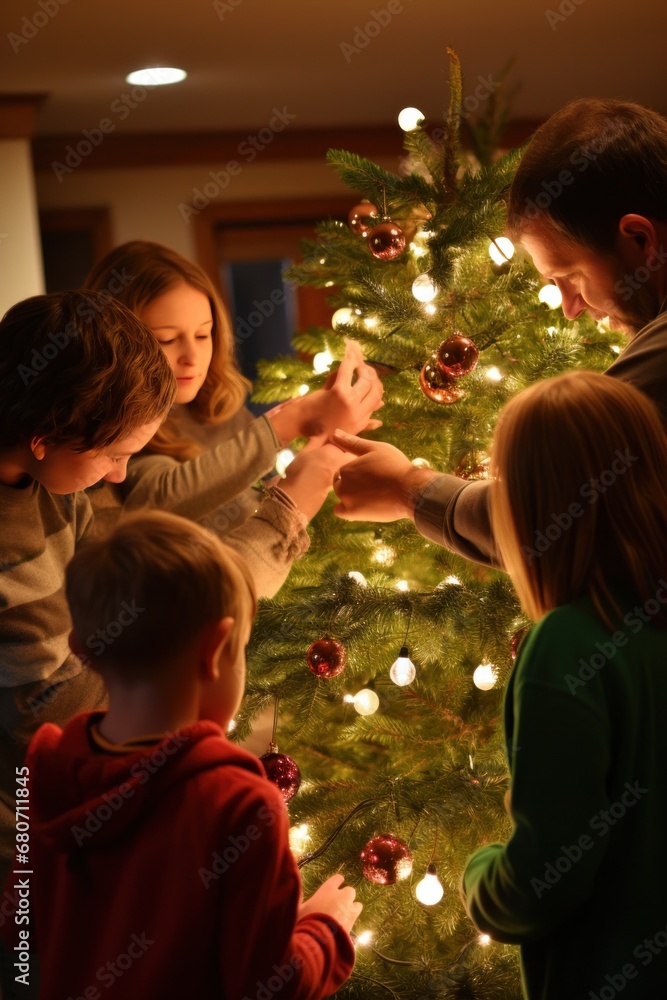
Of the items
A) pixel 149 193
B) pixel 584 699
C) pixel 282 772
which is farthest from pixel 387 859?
pixel 149 193

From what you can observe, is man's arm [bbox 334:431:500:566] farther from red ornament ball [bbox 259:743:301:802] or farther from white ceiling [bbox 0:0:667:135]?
white ceiling [bbox 0:0:667:135]

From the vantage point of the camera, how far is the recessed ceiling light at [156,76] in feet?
11.6

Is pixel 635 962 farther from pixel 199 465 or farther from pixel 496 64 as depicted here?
pixel 496 64

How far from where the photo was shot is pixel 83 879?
966mm

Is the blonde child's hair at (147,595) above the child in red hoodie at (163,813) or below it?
above

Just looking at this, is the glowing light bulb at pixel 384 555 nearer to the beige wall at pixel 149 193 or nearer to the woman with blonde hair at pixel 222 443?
the woman with blonde hair at pixel 222 443

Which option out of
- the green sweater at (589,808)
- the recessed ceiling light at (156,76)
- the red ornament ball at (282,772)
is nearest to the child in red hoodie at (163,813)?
the green sweater at (589,808)

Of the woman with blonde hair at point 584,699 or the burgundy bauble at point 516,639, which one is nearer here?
the woman with blonde hair at point 584,699

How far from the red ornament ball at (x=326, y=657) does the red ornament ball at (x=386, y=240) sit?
611 millimetres

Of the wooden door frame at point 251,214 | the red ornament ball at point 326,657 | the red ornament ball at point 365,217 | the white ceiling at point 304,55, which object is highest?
the white ceiling at point 304,55

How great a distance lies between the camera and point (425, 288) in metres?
1.55

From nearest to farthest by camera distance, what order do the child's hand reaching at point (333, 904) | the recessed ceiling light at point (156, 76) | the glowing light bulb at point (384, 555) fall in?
the child's hand reaching at point (333, 904) < the glowing light bulb at point (384, 555) < the recessed ceiling light at point (156, 76)

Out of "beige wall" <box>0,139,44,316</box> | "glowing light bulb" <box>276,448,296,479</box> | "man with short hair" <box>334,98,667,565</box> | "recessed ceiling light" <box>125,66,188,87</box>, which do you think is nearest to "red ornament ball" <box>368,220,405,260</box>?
"man with short hair" <box>334,98,667,565</box>

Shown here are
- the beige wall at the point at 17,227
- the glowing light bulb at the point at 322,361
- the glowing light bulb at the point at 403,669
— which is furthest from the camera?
the beige wall at the point at 17,227
